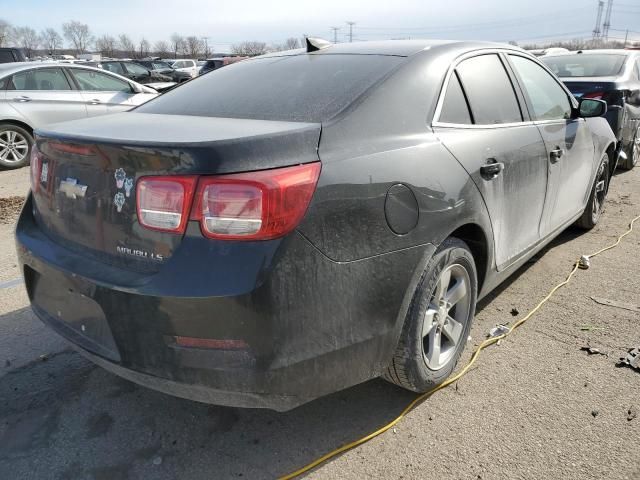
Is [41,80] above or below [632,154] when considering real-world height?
above

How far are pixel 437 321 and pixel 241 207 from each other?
123 centimetres

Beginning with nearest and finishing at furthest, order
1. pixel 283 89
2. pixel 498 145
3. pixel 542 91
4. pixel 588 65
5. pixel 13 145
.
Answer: pixel 283 89 → pixel 498 145 → pixel 542 91 → pixel 588 65 → pixel 13 145

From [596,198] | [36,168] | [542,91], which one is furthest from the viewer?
[596,198]

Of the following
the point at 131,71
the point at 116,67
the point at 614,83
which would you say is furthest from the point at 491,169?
the point at 116,67

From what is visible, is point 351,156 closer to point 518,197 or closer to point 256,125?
point 256,125

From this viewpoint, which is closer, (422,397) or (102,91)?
(422,397)

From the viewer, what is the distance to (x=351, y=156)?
6.54 ft

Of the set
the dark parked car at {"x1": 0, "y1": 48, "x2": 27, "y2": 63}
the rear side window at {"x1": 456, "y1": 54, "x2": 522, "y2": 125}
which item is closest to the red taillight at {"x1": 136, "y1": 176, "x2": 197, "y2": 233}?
the rear side window at {"x1": 456, "y1": 54, "x2": 522, "y2": 125}

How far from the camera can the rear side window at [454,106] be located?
8.39 feet

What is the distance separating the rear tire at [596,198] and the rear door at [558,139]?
0.48 metres

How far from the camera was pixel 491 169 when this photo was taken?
104 inches

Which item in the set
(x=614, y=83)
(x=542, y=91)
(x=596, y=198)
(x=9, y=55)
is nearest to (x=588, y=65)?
(x=614, y=83)

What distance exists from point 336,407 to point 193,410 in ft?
2.20

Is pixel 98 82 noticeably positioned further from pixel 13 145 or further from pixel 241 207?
pixel 241 207
